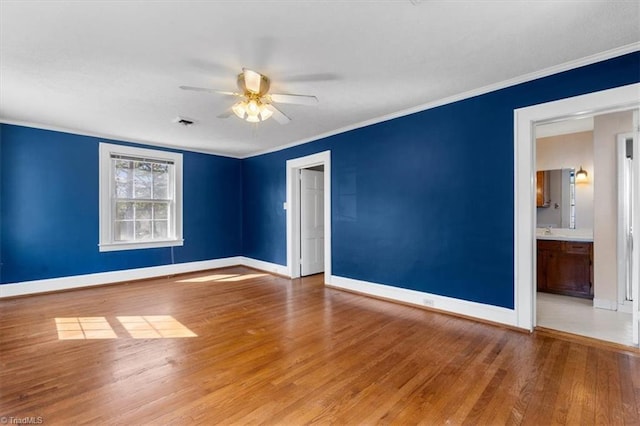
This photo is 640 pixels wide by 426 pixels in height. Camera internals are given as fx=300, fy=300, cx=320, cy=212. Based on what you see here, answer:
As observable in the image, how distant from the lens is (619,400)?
1.90 meters

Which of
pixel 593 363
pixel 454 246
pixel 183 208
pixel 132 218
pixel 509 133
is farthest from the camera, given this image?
pixel 183 208

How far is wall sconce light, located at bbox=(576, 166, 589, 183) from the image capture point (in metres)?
4.56

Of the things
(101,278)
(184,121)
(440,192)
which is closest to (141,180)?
(101,278)

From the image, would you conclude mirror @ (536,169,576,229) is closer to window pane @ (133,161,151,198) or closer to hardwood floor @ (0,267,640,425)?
hardwood floor @ (0,267,640,425)

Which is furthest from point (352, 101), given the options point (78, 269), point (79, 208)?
point (78, 269)

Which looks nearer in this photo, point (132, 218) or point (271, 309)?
point (271, 309)

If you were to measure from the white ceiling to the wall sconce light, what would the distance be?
9.03 ft

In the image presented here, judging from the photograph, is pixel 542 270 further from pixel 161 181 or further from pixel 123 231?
pixel 123 231

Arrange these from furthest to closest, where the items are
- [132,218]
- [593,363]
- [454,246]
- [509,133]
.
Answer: [132,218]
[454,246]
[509,133]
[593,363]

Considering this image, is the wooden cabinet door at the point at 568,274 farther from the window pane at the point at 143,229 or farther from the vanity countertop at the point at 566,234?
the window pane at the point at 143,229

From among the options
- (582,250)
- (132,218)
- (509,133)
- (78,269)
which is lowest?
(78,269)

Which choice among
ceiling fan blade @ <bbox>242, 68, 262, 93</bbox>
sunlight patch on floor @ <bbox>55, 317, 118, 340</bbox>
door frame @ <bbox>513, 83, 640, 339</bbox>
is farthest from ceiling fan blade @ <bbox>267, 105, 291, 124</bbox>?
sunlight patch on floor @ <bbox>55, 317, 118, 340</bbox>

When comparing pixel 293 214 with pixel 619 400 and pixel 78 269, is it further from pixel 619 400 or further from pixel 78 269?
pixel 619 400

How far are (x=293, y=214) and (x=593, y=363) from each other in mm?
4321
